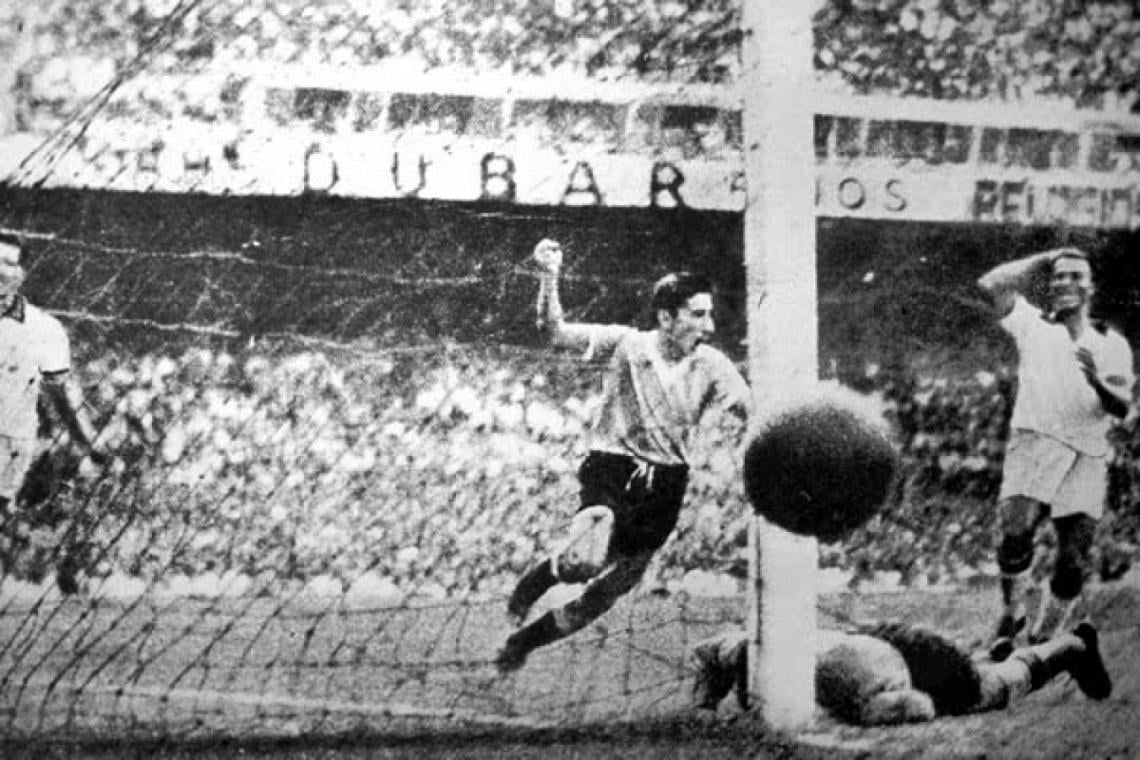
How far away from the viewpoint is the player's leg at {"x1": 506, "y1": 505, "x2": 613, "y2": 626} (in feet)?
10.6

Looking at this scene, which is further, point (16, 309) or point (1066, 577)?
point (1066, 577)

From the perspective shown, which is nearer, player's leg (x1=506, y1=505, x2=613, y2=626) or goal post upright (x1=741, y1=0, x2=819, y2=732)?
player's leg (x1=506, y1=505, x2=613, y2=626)

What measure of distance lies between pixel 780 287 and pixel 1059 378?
92 centimetres

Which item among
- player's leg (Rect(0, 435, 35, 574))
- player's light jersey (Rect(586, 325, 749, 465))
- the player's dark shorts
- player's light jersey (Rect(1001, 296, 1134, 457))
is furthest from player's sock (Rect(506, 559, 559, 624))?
player's light jersey (Rect(1001, 296, 1134, 457))

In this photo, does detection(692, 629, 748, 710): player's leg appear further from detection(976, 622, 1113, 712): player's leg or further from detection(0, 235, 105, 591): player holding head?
detection(0, 235, 105, 591): player holding head

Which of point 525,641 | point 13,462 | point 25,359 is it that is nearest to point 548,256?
point 525,641

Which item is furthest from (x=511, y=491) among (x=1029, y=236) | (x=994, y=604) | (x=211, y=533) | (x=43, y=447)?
(x=1029, y=236)

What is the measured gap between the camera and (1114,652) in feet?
11.6

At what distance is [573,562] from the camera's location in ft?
10.7

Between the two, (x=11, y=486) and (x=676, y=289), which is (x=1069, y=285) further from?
(x=11, y=486)

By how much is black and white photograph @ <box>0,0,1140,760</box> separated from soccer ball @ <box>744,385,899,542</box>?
0.01 meters

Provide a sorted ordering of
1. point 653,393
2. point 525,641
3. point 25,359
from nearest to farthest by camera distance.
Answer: point 25,359
point 525,641
point 653,393

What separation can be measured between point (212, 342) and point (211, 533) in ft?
1.66

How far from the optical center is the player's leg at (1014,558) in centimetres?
350
